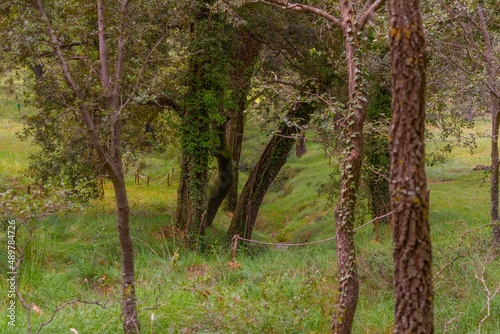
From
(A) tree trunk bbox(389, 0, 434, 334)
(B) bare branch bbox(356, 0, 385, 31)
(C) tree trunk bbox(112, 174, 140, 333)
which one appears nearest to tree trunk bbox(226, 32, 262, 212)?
(B) bare branch bbox(356, 0, 385, 31)

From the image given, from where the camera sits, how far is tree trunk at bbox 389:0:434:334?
403cm

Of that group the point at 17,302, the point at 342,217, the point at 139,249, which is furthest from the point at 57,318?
the point at 139,249

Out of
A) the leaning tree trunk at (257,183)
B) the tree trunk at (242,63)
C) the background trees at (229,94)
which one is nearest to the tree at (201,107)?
the background trees at (229,94)

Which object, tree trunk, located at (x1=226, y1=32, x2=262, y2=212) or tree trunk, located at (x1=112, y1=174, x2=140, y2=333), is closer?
tree trunk, located at (x1=112, y1=174, x2=140, y2=333)

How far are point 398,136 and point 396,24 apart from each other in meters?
0.75

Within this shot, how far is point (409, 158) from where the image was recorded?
4.08 meters

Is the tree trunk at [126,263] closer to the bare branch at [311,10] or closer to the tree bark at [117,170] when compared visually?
the tree bark at [117,170]

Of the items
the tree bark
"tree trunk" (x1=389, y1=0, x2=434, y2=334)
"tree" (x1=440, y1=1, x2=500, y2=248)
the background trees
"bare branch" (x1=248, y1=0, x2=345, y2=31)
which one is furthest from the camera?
"tree" (x1=440, y1=1, x2=500, y2=248)

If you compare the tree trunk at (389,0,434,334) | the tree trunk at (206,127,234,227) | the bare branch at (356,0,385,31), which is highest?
the bare branch at (356,0,385,31)

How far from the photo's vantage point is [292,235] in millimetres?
18484

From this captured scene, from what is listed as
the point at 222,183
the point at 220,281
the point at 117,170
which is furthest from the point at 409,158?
the point at 222,183

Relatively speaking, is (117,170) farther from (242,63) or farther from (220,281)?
(242,63)

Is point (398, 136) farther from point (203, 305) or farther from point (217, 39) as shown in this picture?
point (217, 39)

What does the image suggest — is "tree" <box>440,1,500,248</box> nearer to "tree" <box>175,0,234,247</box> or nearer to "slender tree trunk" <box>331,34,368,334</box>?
"slender tree trunk" <box>331,34,368,334</box>
